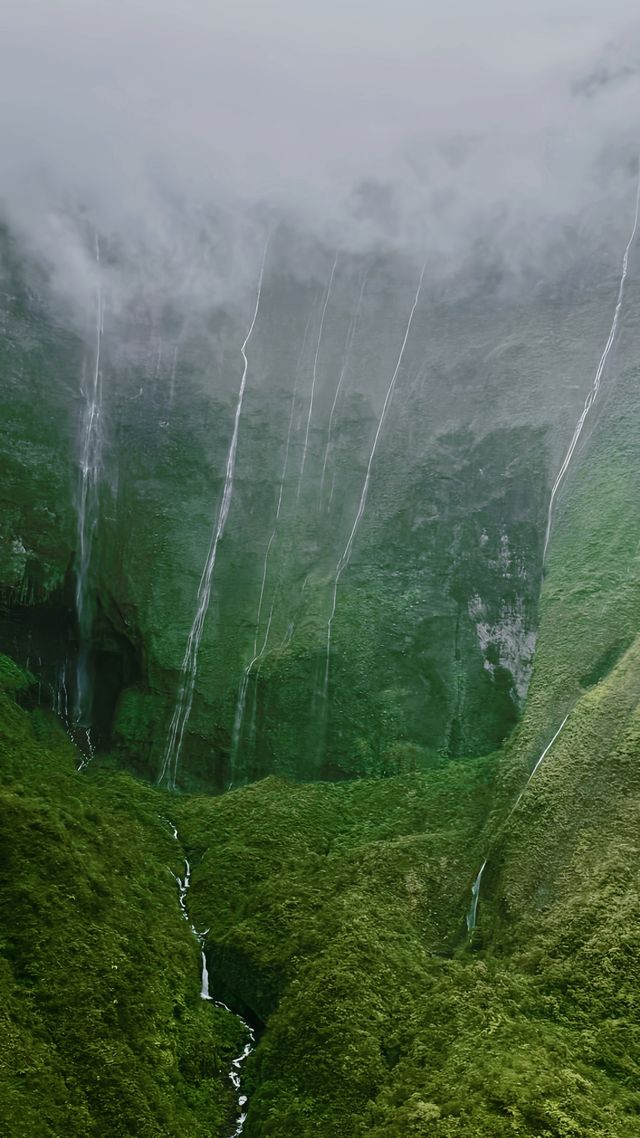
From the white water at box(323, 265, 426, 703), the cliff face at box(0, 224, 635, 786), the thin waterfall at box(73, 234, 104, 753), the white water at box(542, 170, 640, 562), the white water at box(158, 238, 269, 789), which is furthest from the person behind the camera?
the thin waterfall at box(73, 234, 104, 753)

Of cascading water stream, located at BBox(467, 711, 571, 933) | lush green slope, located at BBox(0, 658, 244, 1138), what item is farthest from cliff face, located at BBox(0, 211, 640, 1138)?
cascading water stream, located at BBox(467, 711, 571, 933)

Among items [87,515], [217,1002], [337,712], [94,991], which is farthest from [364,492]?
[94,991]

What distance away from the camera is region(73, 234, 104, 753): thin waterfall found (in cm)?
2100

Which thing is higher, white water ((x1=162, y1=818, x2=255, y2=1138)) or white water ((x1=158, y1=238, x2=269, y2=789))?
white water ((x1=158, y1=238, x2=269, y2=789))

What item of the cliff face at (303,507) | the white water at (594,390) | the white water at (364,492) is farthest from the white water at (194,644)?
the white water at (594,390)

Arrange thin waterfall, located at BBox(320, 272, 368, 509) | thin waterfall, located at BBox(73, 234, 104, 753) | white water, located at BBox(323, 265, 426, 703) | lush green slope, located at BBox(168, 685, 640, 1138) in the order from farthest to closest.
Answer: thin waterfall, located at BBox(320, 272, 368, 509) → thin waterfall, located at BBox(73, 234, 104, 753) → white water, located at BBox(323, 265, 426, 703) → lush green slope, located at BBox(168, 685, 640, 1138)

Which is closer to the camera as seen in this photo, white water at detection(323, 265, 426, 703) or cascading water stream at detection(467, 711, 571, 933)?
cascading water stream at detection(467, 711, 571, 933)

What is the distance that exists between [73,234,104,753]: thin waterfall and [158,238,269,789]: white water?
2.10m

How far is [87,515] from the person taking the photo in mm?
22125

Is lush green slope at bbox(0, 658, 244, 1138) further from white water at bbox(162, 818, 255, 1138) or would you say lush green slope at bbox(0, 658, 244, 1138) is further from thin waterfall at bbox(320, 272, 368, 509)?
thin waterfall at bbox(320, 272, 368, 509)

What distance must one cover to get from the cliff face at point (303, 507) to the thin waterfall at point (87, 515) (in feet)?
0.38

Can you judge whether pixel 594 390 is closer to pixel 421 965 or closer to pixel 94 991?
pixel 421 965

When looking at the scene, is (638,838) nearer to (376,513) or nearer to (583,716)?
(583,716)

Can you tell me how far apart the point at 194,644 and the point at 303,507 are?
15.7ft
